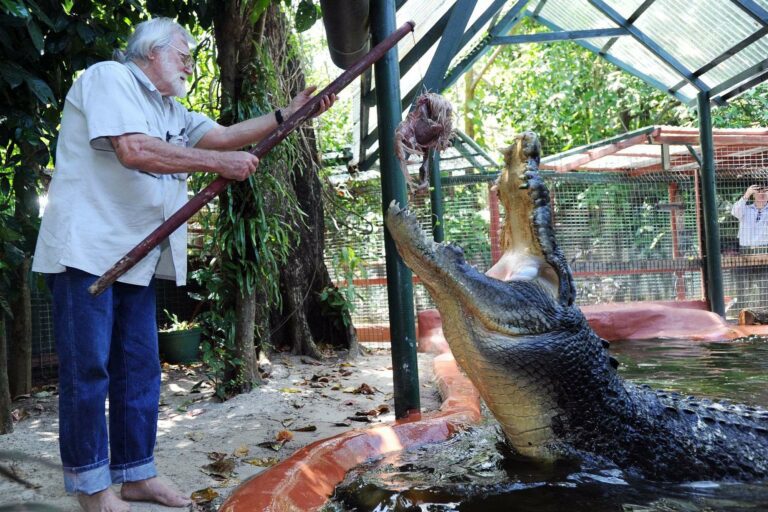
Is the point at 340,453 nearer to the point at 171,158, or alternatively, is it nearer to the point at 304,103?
the point at 171,158

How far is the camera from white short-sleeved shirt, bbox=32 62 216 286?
203 cm

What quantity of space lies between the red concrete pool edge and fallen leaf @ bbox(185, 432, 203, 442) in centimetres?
90

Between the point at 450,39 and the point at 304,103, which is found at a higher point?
the point at 450,39

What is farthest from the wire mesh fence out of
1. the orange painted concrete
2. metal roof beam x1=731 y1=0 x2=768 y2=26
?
the orange painted concrete

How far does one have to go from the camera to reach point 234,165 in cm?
218

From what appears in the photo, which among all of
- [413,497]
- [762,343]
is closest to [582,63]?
[762,343]

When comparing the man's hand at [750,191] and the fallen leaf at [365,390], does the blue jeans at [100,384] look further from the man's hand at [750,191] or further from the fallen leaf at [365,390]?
the man's hand at [750,191]

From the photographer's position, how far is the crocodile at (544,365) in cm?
232

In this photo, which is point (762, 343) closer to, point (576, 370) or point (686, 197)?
point (686, 197)

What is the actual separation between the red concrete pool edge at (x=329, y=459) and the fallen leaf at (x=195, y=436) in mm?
903

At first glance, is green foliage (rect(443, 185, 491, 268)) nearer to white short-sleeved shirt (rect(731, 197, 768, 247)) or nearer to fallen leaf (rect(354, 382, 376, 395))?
white short-sleeved shirt (rect(731, 197, 768, 247))

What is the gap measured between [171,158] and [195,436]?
156cm

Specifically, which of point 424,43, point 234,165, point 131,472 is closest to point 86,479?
point 131,472

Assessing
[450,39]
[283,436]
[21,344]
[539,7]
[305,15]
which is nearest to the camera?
[283,436]
